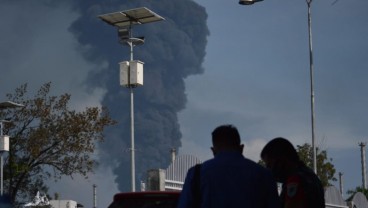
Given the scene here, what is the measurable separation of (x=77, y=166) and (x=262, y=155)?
3879 centimetres

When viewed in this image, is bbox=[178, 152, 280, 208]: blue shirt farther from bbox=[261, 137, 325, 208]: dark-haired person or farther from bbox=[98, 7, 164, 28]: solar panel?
bbox=[98, 7, 164, 28]: solar panel

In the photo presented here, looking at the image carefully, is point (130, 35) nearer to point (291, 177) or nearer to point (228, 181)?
point (291, 177)

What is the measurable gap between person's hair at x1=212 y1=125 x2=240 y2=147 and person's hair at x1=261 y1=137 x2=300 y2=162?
0.43m

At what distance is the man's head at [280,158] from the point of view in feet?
23.6

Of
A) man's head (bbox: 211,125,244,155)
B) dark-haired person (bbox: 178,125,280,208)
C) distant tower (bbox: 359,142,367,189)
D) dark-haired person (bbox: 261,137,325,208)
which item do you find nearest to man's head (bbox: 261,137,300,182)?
dark-haired person (bbox: 261,137,325,208)

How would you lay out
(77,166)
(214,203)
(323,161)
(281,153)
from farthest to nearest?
(323,161)
(77,166)
(281,153)
(214,203)

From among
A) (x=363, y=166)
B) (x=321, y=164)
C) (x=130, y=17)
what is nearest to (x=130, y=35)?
(x=130, y=17)

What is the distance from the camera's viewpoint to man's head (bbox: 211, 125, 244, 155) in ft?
22.5

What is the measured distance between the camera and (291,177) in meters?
7.02

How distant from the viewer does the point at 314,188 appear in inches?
278

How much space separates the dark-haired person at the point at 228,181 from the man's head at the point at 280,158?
0.30 metres

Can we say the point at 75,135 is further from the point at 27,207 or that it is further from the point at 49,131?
the point at 27,207

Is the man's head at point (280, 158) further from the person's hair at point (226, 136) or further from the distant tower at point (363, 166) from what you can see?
the distant tower at point (363, 166)

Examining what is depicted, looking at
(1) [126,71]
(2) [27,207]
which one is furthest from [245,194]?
(2) [27,207]
